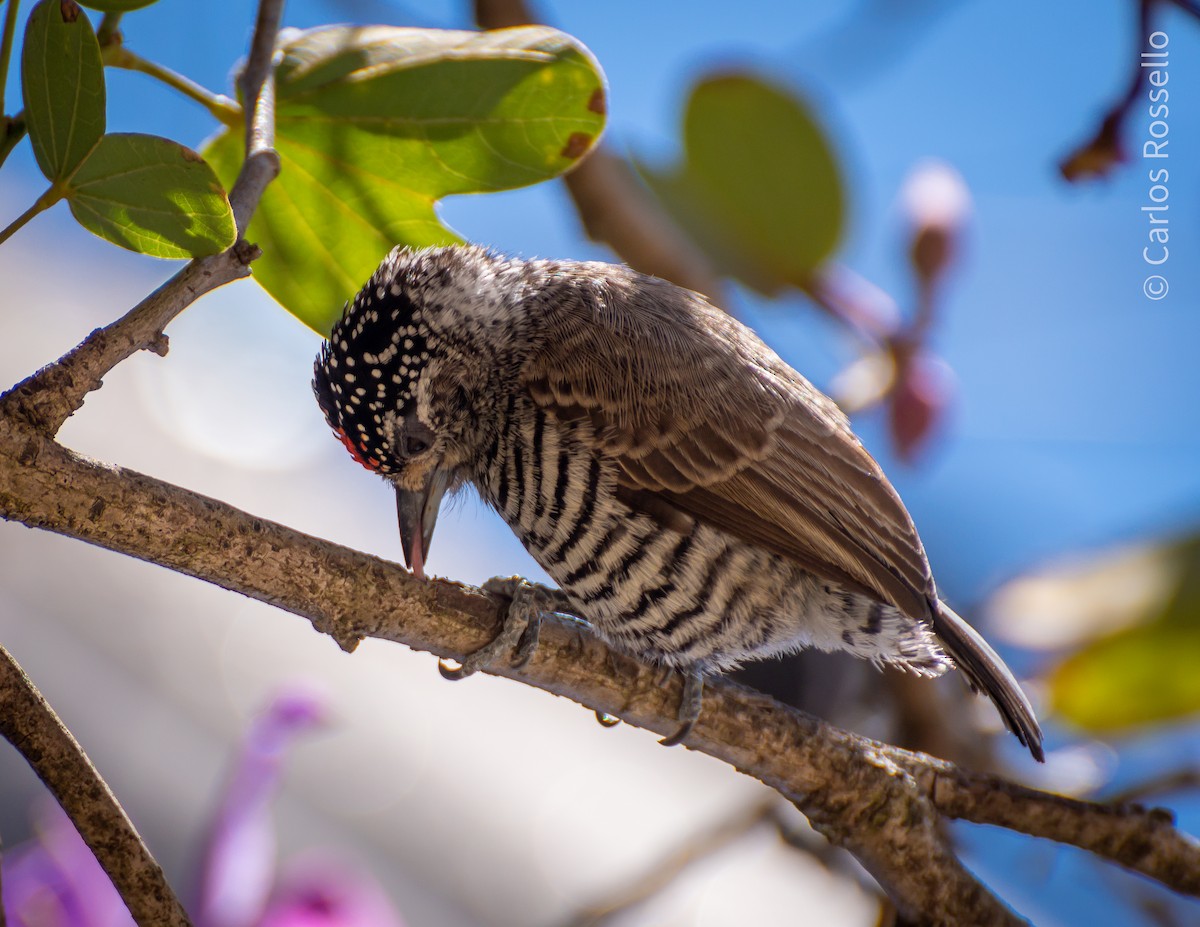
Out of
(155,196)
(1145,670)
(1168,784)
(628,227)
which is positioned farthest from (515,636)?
(628,227)

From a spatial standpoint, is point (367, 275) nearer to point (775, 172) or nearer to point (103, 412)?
point (775, 172)

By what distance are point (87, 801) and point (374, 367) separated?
3.01 ft

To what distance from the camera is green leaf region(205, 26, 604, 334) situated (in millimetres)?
1280

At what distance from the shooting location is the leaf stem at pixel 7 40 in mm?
978

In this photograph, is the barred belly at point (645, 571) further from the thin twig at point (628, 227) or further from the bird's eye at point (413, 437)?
the thin twig at point (628, 227)

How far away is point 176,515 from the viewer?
108cm

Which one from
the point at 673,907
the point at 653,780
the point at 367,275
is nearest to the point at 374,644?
the point at 653,780

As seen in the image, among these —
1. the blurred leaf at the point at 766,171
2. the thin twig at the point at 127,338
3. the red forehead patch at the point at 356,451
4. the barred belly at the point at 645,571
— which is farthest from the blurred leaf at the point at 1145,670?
the thin twig at the point at 127,338

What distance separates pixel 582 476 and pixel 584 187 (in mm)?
960

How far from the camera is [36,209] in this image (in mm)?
971

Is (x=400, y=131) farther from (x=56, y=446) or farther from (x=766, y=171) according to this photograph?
Answer: (x=766, y=171)

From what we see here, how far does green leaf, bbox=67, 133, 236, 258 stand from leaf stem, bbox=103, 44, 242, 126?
0.64ft

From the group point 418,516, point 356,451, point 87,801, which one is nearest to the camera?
point 87,801

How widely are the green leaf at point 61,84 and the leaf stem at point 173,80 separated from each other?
6.8 inches
